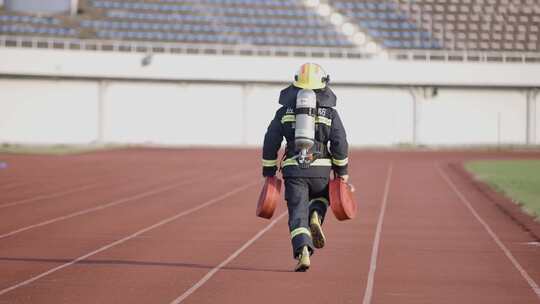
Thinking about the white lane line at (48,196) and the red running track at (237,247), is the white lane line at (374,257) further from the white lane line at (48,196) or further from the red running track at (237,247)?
the white lane line at (48,196)

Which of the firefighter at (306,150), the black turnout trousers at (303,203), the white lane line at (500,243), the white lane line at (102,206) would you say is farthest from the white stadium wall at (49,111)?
the firefighter at (306,150)

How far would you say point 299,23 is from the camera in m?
70.8

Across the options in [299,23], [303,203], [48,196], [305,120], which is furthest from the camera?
[299,23]

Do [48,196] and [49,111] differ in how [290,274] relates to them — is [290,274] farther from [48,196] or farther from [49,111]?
[49,111]

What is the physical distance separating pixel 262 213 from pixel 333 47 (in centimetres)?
5756

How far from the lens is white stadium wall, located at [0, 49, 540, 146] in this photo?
207 feet

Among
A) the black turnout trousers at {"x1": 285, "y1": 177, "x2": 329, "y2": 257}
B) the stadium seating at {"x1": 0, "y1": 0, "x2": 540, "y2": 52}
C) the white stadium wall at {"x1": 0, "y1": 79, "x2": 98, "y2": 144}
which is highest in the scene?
the stadium seating at {"x1": 0, "y1": 0, "x2": 540, "y2": 52}

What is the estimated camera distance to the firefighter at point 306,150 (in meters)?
11.5

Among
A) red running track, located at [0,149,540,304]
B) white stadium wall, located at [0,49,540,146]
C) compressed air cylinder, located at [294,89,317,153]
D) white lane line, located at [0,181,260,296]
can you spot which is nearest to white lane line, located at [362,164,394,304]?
red running track, located at [0,149,540,304]

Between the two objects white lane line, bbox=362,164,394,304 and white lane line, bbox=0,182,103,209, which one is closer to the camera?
white lane line, bbox=362,164,394,304

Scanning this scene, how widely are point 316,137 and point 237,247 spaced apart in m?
3.80

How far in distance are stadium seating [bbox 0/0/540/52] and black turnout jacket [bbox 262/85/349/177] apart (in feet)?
183

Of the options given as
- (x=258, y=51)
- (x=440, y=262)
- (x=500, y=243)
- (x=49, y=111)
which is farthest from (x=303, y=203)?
(x=258, y=51)

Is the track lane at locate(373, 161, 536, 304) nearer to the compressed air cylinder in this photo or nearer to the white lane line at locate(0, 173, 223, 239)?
the compressed air cylinder
